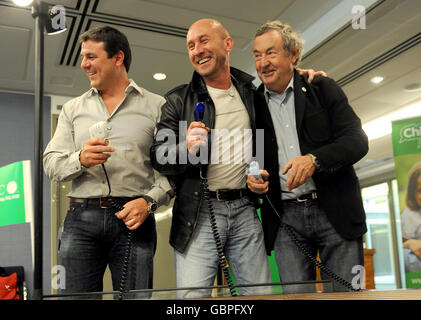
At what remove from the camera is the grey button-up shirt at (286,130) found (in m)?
1.41

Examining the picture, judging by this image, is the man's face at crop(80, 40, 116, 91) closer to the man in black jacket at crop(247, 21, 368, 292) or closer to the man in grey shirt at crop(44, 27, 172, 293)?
the man in grey shirt at crop(44, 27, 172, 293)

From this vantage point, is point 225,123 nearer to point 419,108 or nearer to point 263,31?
point 263,31

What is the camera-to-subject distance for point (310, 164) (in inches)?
49.1

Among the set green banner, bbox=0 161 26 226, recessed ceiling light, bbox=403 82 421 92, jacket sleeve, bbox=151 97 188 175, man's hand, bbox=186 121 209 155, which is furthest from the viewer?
recessed ceiling light, bbox=403 82 421 92

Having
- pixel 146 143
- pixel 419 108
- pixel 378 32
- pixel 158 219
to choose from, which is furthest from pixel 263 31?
pixel 419 108

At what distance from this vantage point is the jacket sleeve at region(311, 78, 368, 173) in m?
1.29

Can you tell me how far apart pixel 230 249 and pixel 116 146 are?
0.47m

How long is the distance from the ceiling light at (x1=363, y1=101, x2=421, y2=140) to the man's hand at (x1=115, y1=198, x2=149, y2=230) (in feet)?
16.8

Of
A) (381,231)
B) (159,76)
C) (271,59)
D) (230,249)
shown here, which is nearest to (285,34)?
(271,59)

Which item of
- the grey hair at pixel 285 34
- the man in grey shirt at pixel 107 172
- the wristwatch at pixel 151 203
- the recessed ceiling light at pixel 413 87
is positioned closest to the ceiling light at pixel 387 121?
the recessed ceiling light at pixel 413 87

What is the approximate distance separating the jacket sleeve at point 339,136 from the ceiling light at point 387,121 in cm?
461

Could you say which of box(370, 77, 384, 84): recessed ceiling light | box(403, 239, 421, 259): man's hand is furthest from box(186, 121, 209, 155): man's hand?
box(370, 77, 384, 84): recessed ceiling light

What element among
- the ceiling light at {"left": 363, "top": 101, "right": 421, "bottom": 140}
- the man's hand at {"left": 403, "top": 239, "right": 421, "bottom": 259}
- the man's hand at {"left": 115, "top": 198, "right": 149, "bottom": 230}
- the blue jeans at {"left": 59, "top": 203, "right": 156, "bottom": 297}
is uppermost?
the ceiling light at {"left": 363, "top": 101, "right": 421, "bottom": 140}

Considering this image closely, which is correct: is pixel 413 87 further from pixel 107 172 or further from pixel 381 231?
pixel 381 231
